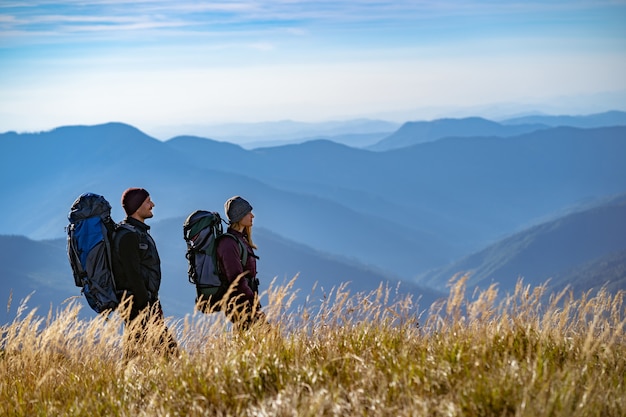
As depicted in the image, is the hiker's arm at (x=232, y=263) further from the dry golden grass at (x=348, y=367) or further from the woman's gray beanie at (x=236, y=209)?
the dry golden grass at (x=348, y=367)

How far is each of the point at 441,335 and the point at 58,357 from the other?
9.94 ft

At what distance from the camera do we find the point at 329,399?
3.69m

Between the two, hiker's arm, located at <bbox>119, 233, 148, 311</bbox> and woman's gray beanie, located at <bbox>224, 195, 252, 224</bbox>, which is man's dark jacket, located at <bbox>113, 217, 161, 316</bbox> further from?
woman's gray beanie, located at <bbox>224, 195, 252, 224</bbox>

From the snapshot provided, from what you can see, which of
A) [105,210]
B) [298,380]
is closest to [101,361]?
[105,210]

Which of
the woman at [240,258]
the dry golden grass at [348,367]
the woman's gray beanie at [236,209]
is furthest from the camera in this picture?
the woman's gray beanie at [236,209]

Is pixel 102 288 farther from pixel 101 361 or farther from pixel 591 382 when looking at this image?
pixel 591 382

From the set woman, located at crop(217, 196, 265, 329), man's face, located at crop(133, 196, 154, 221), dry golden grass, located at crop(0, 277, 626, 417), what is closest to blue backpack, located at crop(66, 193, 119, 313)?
man's face, located at crop(133, 196, 154, 221)

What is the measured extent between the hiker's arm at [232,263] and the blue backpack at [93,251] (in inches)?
38.4

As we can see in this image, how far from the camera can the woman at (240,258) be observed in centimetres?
612

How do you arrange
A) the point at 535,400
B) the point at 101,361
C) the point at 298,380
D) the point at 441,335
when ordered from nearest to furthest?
the point at 535,400, the point at 298,380, the point at 441,335, the point at 101,361

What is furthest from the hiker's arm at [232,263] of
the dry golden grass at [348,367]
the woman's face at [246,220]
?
the dry golden grass at [348,367]

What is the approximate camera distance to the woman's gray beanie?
249 inches

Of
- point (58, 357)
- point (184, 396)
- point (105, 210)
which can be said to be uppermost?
point (105, 210)

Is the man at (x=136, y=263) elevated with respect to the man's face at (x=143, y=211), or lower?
lower
